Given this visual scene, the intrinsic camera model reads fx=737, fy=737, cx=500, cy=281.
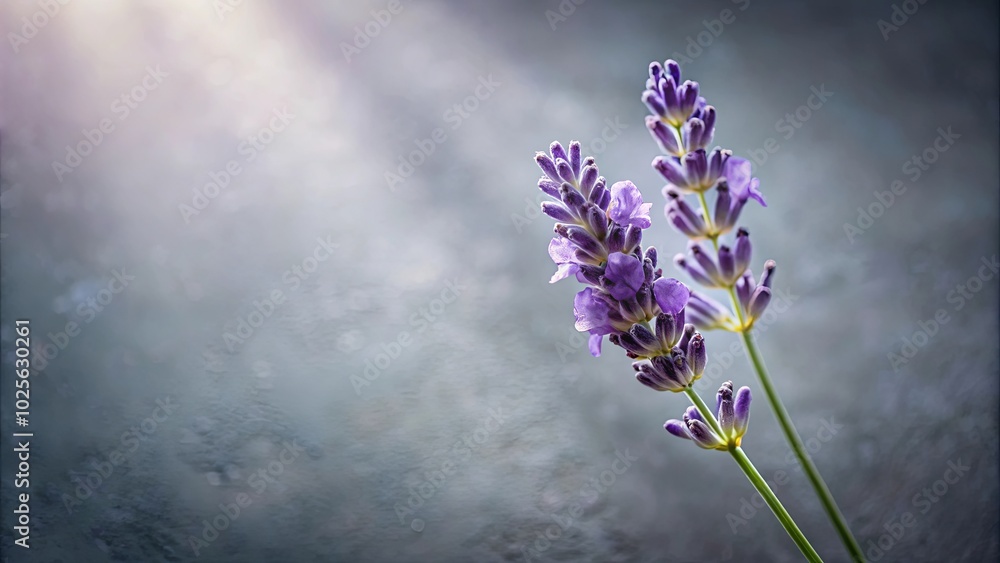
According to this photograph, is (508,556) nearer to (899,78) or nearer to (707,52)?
(707,52)

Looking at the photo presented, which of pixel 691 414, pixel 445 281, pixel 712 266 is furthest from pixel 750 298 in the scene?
pixel 445 281

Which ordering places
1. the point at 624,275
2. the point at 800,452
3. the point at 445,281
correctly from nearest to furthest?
1. the point at 800,452
2. the point at 624,275
3. the point at 445,281

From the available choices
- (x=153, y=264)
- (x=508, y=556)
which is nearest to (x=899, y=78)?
(x=508, y=556)

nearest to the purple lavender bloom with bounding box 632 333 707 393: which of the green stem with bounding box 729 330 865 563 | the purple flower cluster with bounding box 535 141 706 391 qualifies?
the purple flower cluster with bounding box 535 141 706 391

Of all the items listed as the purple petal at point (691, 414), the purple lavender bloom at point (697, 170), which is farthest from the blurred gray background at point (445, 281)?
the purple lavender bloom at point (697, 170)

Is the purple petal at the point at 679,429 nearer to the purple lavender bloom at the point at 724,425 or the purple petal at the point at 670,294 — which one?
the purple lavender bloom at the point at 724,425

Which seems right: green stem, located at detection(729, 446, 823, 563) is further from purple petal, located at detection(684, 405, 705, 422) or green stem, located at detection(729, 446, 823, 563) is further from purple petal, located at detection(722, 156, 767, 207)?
purple petal, located at detection(722, 156, 767, 207)

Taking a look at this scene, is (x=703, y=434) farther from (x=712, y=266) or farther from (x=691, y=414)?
(x=712, y=266)
